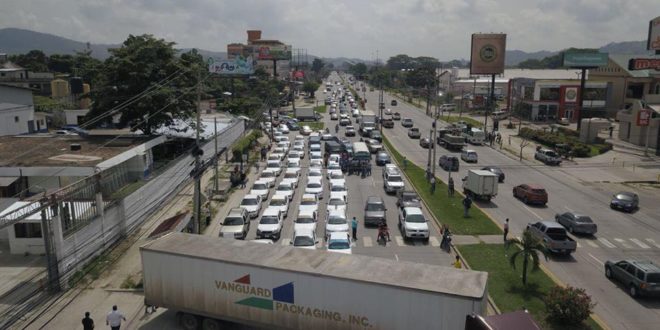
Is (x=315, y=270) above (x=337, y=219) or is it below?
above

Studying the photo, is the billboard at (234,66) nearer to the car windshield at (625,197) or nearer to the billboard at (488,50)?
Result: the billboard at (488,50)

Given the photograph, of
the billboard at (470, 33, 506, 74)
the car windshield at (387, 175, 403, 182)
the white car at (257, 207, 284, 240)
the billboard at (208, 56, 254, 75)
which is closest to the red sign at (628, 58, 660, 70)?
the billboard at (470, 33, 506, 74)

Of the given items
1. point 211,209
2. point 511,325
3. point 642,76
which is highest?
point 642,76

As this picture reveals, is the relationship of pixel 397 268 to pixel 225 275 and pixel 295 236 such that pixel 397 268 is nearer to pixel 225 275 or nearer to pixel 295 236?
pixel 225 275

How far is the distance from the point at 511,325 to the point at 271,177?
2942cm

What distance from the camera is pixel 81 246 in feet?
77.5

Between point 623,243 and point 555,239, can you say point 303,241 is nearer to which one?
point 555,239

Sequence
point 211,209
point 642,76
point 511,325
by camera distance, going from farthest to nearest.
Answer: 1. point 642,76
2. point 211,209
3. point 511,325

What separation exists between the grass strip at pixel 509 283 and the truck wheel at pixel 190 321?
35.5 feet

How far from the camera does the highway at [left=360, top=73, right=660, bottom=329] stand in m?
20.1

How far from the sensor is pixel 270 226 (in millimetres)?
28500

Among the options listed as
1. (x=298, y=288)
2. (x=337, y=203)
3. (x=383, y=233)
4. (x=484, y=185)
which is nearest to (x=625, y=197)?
(x=484, y=185)

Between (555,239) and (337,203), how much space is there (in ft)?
42.9

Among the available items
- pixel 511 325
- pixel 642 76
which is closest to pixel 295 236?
pixel 511 325
